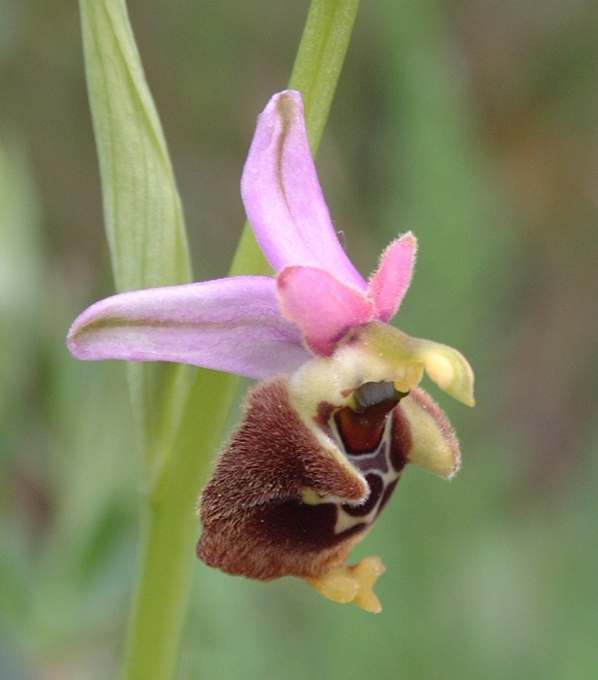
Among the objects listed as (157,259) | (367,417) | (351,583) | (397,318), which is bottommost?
(351,583)

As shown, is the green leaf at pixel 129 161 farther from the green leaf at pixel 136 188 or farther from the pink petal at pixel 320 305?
the pink petal at pixel 320 305

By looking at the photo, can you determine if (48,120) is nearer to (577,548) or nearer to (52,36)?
(52,36)

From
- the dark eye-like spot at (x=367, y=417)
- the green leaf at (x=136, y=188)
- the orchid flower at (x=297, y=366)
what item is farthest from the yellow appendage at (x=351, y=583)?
the green leaf at (x=136, y=188)

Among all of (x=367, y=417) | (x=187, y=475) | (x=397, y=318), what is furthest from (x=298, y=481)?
(x=397, y=318)

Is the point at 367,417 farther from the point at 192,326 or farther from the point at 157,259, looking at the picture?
the point at 157,259

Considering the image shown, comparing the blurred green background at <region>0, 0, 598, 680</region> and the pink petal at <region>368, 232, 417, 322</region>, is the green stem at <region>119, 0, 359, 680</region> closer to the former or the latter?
the pink petal at <region>368, 232, 417, 322</region>

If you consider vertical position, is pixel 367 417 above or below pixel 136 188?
below

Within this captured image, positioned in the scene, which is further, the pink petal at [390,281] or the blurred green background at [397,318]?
the blurred green background at [397,318]
